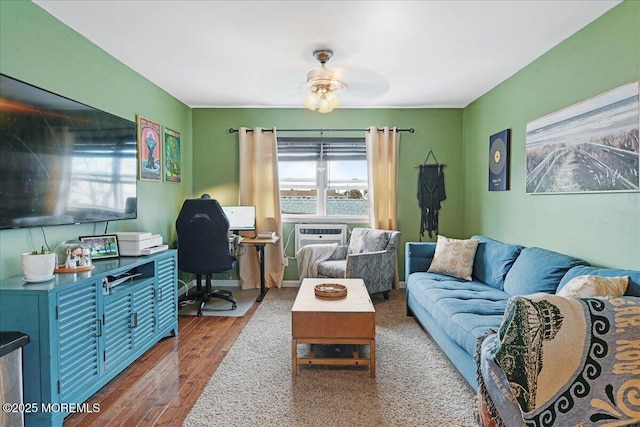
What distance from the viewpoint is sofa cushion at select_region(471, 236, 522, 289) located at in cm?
302

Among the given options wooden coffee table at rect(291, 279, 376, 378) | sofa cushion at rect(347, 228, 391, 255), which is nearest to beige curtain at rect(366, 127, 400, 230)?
sofa cushion at rect(347, 228, 391, 255)

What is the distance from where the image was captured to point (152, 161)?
12.3 feet

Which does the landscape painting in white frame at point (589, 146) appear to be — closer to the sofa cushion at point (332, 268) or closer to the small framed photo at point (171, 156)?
the sofa cushion at point (332, 268)

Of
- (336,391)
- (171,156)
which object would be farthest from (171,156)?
(336,391)

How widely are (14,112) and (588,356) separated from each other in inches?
118

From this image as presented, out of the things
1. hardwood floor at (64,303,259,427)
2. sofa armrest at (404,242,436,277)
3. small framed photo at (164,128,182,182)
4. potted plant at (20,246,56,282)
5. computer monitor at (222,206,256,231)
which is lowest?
hardwood floor at (64,303,259,427)

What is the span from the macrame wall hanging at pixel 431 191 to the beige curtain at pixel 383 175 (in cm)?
40

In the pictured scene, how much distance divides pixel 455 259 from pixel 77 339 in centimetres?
299

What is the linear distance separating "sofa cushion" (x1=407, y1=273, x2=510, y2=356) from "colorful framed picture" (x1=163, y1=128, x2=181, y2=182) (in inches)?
114

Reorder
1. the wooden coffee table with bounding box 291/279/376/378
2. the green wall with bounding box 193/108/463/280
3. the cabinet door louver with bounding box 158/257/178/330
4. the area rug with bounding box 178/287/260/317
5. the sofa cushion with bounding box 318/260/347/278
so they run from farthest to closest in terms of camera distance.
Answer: the green wall with bounding box 193/108/463/280 → the sofa cushion with bounding box 318/260/347/278 → the area rug with bounding box 178/287/260/317 → the cabinet door louver with bounding box 158/257/178/330 → the wooden coffee table with bounding box 291/279/376/378

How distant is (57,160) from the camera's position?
2.30m

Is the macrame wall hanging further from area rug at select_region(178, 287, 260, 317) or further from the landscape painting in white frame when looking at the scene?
area rug at select_region(178, 287, 260, 317)

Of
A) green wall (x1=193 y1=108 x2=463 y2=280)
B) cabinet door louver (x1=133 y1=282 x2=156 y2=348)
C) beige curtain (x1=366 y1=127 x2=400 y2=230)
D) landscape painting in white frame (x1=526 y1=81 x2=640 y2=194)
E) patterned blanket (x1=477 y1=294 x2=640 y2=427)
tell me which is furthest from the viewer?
green wall (x1=193 y1=108 x2=463 y2=280)

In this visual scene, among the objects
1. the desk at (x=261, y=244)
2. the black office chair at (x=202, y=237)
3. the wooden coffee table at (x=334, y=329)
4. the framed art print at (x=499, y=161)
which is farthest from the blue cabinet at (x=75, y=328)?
the framed art print at (x=499, y=161)
